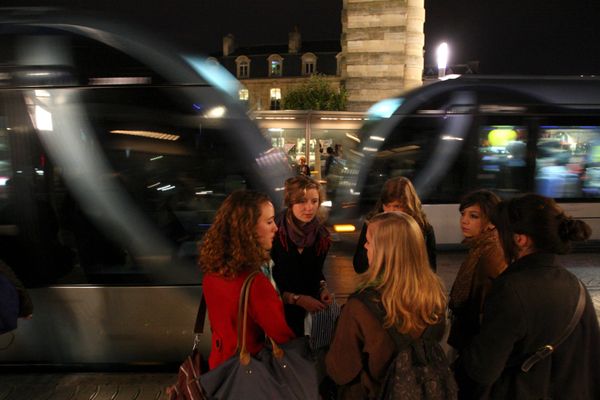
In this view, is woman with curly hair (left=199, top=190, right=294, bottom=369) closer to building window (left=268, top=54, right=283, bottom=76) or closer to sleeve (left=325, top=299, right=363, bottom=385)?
sleeve (left=325, top=299, right=363, bottom=385)

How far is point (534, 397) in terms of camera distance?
6.49 ft

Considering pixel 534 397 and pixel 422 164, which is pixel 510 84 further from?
pixel 534 397

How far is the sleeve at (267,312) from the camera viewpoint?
7.01 ft

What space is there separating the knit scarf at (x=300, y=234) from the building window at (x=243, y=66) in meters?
55.4

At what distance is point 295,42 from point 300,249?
58190mm

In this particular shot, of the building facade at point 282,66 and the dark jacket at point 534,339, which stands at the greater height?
the building facade at point 282,66

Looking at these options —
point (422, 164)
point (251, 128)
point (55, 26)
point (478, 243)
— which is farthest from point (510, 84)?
point (55, 26)

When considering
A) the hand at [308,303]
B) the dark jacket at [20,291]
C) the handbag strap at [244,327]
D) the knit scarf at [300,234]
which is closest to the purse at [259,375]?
the handbag strap at [244,327]

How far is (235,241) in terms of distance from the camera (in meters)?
2.28

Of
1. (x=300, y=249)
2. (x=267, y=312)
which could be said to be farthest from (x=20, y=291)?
→ (x=300, y=249)

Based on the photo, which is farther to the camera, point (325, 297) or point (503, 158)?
point (503, 158)

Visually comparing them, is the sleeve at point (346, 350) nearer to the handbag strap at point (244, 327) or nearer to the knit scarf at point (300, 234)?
the handbag strap at point (244, 327)

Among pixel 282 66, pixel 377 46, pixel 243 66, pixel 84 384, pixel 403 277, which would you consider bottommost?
pixel 84 384

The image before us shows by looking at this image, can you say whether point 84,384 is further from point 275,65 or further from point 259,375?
point 275,65
